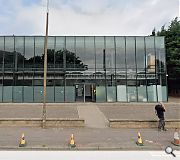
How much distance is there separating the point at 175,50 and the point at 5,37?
27062 millimetres

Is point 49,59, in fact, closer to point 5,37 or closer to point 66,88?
point 66,88

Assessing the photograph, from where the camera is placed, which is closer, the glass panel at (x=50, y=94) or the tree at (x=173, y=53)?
the glass panel at (x=50, y=94)

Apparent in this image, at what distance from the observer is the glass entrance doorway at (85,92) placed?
3012 cm

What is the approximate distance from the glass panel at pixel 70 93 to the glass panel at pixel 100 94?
3.25 meters

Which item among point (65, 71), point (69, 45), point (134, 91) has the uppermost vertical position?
point (69, 45)

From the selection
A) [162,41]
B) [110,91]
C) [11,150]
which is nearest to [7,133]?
[11,150]

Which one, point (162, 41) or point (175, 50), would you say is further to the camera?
point (175, 50)

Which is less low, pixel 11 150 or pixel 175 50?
pixel 175 50

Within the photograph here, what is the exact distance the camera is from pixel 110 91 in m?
29.8

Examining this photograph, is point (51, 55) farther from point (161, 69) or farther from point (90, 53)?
point (161, 69)

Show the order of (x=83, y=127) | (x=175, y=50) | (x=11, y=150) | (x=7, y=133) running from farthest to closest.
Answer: (x=175, y=50) → (x=83, y=127) → (x=7, y=133) → (x=11, y=150)

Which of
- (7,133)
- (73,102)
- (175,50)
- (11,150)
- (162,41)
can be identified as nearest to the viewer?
(11,150)

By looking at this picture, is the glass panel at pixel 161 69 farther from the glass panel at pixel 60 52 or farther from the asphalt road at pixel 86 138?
the asphalt road at pixel 86 138

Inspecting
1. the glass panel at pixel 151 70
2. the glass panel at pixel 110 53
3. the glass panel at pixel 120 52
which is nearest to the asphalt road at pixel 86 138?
the glass panel at pixel 151 70
